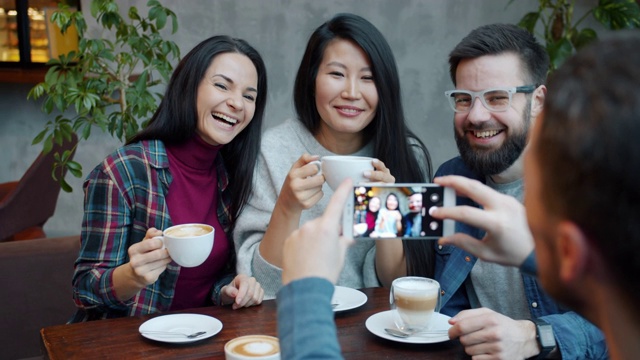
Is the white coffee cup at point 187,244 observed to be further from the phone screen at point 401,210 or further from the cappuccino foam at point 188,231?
the phone screen at point 401,210

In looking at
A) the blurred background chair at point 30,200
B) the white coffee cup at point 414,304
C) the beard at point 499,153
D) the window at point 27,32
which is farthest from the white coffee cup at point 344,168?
the window at point 27,32

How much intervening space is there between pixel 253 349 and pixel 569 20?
10.8ft

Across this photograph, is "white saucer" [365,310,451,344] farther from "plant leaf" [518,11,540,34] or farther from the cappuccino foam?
"plant leaf" [518,11,540,34]

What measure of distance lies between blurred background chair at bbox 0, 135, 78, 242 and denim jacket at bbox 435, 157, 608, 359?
2.24m

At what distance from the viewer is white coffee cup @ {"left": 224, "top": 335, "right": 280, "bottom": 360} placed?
1287 mm

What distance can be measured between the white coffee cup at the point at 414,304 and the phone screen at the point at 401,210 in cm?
27

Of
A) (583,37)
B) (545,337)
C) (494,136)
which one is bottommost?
(545,337)

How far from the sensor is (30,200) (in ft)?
11.7

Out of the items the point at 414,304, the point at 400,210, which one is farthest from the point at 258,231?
the point at 400,210

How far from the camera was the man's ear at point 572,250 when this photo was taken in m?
0.71

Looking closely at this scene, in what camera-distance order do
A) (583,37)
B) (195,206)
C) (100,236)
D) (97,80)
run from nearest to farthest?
(100,236) → (195,206) → (97,80) → (583,37)

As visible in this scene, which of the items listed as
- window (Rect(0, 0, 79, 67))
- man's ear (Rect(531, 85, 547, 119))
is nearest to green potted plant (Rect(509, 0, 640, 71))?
man's ear (Rect(531, 85, 547, 119))

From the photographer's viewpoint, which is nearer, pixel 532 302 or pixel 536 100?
pixel 532 302

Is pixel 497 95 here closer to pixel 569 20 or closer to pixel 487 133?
pixel 487 133
